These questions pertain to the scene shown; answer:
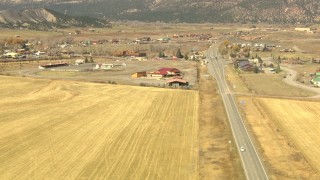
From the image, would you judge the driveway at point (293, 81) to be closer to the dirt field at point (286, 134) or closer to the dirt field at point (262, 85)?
the dirt field at point (262, 85)

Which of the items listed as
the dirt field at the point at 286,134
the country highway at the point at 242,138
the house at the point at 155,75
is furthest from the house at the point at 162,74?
the dirt field at the point at 286,134

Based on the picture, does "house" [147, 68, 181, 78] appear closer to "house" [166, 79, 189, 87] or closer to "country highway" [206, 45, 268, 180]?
"country highway" [206, 45, 268, 180]

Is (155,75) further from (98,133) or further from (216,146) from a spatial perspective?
(216,146)

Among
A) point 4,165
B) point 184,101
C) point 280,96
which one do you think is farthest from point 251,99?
point 4,165

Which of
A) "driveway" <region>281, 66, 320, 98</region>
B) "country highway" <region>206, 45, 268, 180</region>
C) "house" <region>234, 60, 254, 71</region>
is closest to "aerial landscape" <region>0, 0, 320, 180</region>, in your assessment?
"country highway" <region>206, 45, 268, 180</region>

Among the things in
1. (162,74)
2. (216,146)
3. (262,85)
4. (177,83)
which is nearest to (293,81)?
(262,85)

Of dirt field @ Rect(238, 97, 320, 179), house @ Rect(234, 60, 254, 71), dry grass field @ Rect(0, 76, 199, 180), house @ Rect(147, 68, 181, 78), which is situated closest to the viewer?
dry grass field @ Rect(0, 76, 199, 180)
